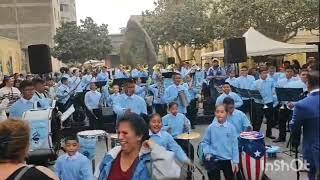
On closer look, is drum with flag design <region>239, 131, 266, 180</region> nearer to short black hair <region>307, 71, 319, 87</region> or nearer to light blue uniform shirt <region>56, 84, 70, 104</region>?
short black hair <region>307, 71, 319, 87</region>

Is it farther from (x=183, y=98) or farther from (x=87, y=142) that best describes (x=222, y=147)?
(x=183, y=98)

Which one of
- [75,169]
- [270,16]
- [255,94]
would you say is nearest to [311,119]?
[75,169]

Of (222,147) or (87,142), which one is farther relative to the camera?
(87,142)

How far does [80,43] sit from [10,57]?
8.63 meters

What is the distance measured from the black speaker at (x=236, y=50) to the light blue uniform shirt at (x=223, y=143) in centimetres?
718

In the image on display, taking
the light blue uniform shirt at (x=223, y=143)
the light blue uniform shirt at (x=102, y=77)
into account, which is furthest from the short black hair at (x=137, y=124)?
the light blue uniform shirt at (x=102, y=77)

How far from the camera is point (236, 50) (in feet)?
46.7

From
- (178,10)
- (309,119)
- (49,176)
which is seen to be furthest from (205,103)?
(178,10)

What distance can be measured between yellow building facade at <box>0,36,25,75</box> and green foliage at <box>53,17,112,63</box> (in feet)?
11.8

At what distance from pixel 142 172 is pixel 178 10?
32016 mm

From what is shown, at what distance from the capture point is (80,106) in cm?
1630

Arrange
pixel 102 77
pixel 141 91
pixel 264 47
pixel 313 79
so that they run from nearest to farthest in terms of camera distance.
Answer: pixel 313 79 → pixel 141 91 → pixel 264 47 → pixel 102 77

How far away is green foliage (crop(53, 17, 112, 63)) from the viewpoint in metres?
45.4

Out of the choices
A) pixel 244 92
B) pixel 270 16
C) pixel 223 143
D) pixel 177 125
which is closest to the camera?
pixel 223 143
